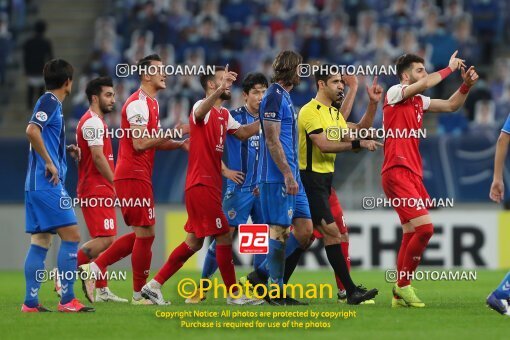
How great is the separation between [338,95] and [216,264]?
2.43 m

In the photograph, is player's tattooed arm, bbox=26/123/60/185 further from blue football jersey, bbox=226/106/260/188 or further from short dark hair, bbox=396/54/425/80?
short dark hair, bbox=396/54/425/80

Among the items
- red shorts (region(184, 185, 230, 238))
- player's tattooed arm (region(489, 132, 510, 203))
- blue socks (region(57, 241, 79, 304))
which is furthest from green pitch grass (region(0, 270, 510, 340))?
player's tattooed arm (region(489, 132, 510, 203))

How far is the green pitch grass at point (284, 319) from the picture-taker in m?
10.3

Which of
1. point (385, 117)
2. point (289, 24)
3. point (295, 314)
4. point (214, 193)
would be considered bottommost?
point (295, 314)

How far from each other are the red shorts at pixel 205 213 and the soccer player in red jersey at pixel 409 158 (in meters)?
1.74

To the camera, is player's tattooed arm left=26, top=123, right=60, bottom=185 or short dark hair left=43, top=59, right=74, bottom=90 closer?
player's tattooed arm left=26, top=123, right=60, bottom=185

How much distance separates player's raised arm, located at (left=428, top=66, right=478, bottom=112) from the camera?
1267 centimetres

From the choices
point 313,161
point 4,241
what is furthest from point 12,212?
point 313,161

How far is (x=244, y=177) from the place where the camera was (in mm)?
14172

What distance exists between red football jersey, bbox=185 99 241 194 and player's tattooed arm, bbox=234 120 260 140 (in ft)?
1.27

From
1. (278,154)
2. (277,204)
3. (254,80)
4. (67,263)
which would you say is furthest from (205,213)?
(254,80)

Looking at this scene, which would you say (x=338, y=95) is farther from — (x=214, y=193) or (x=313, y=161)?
(x=214, y=193)

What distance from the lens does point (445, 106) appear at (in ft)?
43.2

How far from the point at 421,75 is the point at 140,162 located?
3100mm
